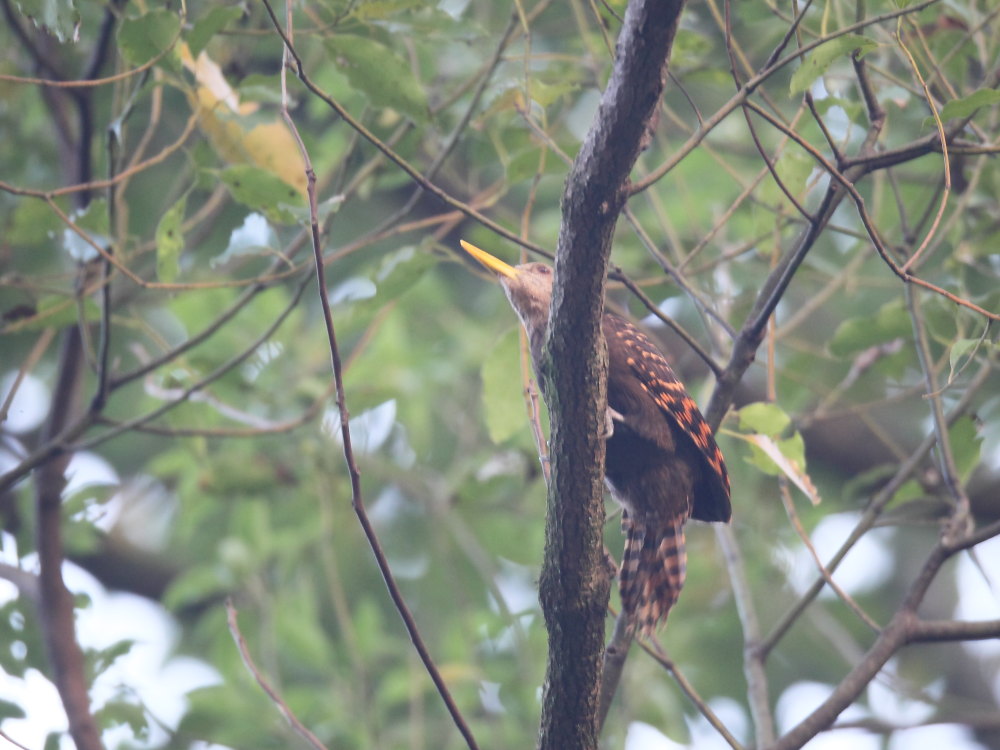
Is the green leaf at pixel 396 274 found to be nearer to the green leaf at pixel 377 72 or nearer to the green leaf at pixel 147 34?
the green leaf at pixel 377 72

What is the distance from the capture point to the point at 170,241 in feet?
8.84

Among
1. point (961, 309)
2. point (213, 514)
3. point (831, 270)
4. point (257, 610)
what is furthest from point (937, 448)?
point (213, 514)

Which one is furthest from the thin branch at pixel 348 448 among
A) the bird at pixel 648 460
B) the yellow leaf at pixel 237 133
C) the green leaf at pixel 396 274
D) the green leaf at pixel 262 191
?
the bird at pixel 648 460

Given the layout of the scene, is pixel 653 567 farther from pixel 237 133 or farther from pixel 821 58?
pixel 237 133

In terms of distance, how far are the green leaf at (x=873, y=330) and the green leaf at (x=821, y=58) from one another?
1069 mm

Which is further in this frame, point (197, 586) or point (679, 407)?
point (197, 586)

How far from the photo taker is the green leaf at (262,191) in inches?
102

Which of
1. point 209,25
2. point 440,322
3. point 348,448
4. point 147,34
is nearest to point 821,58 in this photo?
point 348,448

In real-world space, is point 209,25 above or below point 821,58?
above

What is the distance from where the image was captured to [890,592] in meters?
6.37

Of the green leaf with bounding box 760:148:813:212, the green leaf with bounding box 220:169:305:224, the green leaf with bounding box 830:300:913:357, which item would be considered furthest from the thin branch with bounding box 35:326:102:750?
the green leaf with bounding box 830:300:913:357

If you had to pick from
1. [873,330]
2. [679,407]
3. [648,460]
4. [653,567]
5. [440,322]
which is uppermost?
[440,322]

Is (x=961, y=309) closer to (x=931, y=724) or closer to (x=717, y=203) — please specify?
(x=931, y=724)

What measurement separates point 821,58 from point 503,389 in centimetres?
129
